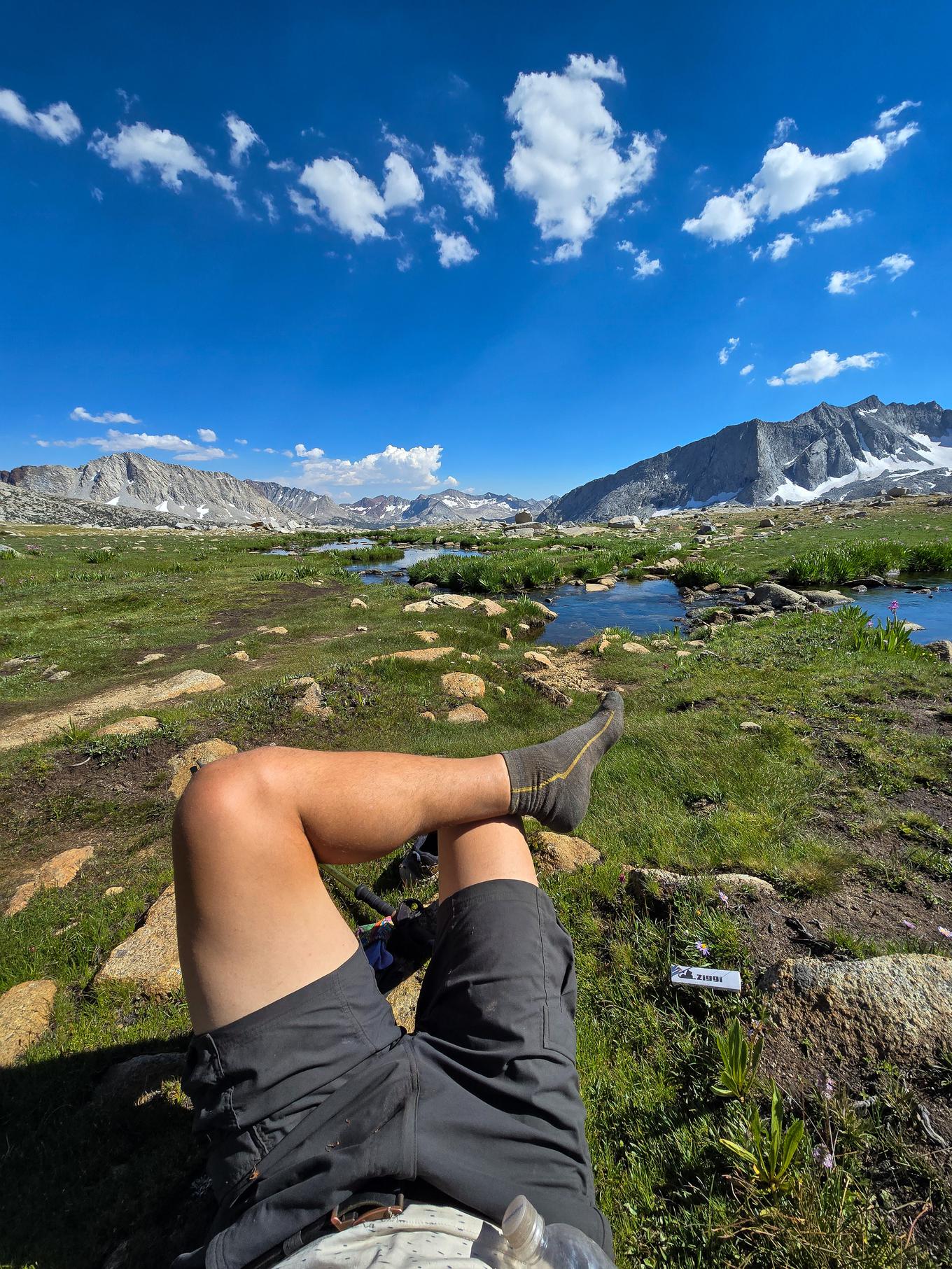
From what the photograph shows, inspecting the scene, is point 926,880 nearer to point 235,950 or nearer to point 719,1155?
point 719,1155

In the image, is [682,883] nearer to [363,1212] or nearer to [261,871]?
[363,1212]

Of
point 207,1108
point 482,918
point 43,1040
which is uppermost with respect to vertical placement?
point 482,918

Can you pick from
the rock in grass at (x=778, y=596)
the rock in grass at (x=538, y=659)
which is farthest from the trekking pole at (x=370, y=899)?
the rock in grass at (x=778, y=596)

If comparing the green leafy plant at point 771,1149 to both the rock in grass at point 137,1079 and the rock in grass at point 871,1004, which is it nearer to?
the rock in grass at point 871,1004

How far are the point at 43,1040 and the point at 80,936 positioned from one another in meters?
0.97

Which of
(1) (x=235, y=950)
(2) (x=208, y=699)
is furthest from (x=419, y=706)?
(1) (x=235, y=950)

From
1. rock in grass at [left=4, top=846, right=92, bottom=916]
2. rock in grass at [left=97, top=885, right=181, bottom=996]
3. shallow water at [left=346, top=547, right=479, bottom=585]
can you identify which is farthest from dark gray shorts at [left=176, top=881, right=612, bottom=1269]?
shallow water at [left=346, top=547, right=479, bottom=585]

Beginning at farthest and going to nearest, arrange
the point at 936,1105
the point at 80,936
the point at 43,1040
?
the point at 80,936 < the point at 43,1040 < the point at 936,1105

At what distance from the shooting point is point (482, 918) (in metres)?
2.15

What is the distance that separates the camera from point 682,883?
3.45 metres

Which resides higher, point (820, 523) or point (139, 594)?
point (820, 523)

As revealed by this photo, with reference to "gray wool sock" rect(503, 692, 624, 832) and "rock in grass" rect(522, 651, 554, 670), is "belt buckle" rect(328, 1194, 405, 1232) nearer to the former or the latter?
"gray wool sock" rect(503, 692, 624, 832)

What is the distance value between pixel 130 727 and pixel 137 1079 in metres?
5.38

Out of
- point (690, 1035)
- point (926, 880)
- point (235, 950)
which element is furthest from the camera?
point (926, 880)
